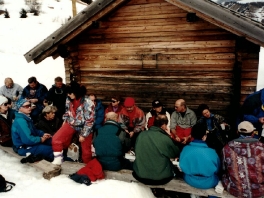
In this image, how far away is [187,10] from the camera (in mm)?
5465

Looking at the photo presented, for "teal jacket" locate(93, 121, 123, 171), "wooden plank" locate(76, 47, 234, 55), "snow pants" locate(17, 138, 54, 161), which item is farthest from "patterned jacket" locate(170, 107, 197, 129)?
"snow pants" locate(17, 138, 54, 161)

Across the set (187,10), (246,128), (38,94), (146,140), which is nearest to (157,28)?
(187,10)

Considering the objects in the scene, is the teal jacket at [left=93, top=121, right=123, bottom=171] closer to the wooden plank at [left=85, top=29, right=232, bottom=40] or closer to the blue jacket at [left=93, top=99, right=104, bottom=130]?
the blue jacket at [left=93, top=99, right=104, bottom=130]

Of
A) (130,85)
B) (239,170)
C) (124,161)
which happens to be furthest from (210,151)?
(130,85)

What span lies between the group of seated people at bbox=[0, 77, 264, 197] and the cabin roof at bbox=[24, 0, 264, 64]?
130 cm

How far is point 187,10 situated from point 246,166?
330 centimetres

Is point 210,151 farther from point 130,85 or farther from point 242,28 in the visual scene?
point 130,85

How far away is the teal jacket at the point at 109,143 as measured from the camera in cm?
468

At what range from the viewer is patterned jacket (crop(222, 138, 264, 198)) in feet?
12.7

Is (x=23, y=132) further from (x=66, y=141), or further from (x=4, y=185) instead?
(x=4, y=185)

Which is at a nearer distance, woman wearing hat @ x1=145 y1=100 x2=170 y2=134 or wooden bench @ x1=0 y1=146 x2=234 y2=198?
wooden bench @ x1=0 y1=146 x2=234 y2=198

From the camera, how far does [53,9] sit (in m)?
34.7

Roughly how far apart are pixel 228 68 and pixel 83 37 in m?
3.85

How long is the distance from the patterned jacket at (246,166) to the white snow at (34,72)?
1593 mm
